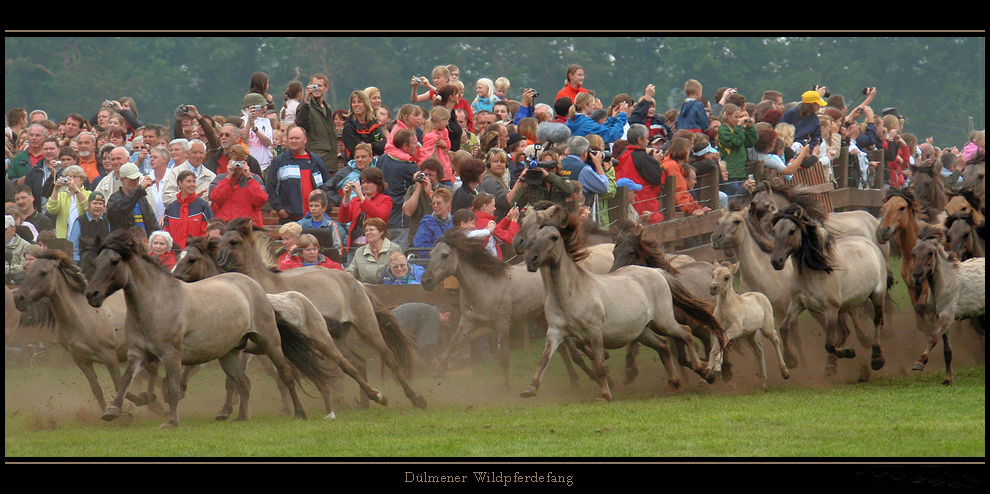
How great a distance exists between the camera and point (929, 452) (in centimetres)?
924

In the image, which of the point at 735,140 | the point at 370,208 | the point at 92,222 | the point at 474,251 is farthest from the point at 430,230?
the point at 735,140

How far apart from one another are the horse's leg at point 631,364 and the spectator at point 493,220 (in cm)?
182

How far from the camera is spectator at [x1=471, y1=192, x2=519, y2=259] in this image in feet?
46.2

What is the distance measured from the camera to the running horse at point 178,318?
34.8 feet

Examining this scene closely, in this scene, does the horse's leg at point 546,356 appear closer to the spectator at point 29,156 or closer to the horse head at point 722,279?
the horse head at point 722,279

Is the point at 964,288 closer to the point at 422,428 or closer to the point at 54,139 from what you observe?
the point at 422,428

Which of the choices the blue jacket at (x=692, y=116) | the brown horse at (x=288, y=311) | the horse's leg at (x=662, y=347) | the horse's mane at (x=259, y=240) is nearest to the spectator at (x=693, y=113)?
the blue jacket at (x=692, y=116)

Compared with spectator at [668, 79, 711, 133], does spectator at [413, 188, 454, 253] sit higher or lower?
lower

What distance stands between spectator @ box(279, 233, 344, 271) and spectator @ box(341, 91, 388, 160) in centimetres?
190

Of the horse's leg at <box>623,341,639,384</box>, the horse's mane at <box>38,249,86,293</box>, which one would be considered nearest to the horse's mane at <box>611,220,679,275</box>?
the horse's leg at <box>623,341,639,384</box>

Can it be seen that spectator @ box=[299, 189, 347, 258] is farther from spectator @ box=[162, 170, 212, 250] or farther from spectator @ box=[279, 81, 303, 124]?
spectator @ box=[279, 81, 303, 124]

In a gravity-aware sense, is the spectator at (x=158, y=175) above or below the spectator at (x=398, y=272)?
above

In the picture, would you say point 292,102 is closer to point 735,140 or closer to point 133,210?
point 133,210

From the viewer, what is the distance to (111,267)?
34.6 feet
